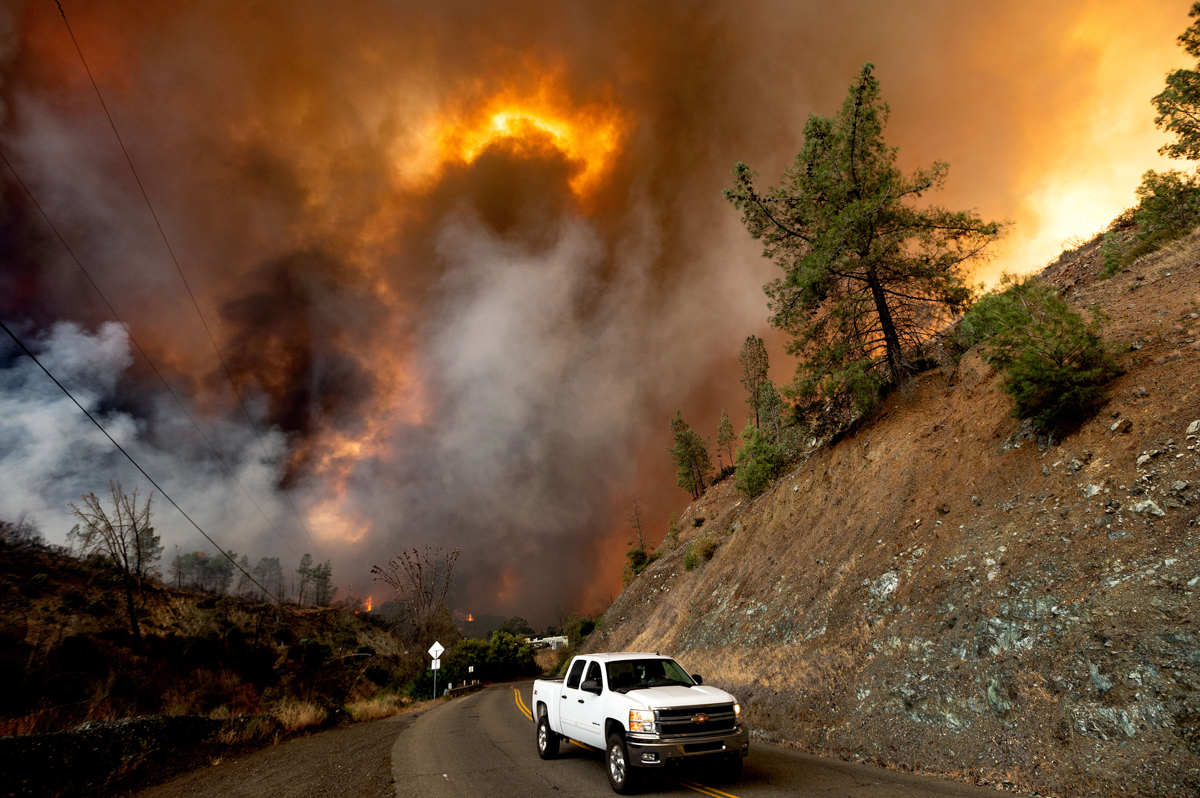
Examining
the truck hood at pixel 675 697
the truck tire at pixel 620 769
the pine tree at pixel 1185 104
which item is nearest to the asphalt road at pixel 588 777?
the truck tire at pixel 620 769

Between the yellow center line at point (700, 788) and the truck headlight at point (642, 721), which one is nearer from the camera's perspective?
the yellow center line at point (700, 788)

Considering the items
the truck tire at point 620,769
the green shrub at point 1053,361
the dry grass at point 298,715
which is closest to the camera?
the truck tire at point 620,769

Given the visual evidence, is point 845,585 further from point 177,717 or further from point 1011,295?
point 177,717

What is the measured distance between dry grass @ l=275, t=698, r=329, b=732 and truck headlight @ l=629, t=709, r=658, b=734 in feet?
47.0

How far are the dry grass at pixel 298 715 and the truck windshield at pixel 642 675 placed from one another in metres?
13.3

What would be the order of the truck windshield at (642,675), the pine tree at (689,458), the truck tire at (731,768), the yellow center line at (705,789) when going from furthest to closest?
the pine tree at (689,458) < the truck windshield at (642,675) < the truck tire at (731,768) < the yellow center line at (705,789)

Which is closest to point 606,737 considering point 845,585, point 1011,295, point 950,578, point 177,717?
point 950,578

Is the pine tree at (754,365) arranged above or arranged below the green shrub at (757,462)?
above

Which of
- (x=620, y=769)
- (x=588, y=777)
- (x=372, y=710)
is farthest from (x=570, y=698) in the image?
Result: (x=372, y=710)

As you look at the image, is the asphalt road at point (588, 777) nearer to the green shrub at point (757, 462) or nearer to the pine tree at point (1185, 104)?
the green shrub at point (757, 462)

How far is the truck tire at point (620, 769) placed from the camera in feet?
23.4

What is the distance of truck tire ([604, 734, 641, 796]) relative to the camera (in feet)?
23.4

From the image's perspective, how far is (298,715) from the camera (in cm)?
1641

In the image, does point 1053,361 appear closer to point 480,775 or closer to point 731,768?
point 731,768
